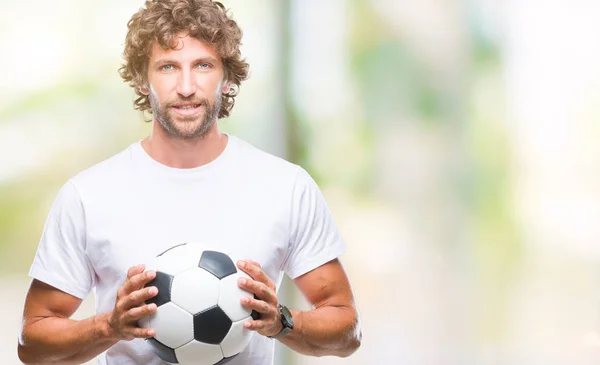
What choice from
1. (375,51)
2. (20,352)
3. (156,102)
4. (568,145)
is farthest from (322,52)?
(20,352)

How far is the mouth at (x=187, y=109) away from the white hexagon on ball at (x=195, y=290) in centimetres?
43

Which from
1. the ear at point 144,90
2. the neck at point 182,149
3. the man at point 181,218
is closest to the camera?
the man at point 181,218

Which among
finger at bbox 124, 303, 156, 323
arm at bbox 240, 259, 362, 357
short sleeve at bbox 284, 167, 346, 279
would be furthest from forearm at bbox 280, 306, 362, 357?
finger at bbox 124, 303, 156, 323

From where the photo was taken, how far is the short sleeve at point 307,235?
6.26 feet

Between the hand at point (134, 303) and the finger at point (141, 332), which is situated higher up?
the hand at point (134, 303)

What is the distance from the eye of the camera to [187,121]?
190 cm

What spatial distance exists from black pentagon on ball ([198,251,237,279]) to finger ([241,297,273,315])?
0.06 metres

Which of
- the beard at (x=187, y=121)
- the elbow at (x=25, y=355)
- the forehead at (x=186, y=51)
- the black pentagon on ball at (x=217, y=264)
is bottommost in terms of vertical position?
the elbow at (x=25, y=355)

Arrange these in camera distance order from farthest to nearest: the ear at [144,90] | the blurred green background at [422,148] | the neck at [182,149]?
1. the blurred green background at [422,148]
2. the ear at [144,90]
3. the neck at [182,149]

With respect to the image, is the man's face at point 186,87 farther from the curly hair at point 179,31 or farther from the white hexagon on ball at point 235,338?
the white hexagon on ball at point 235,338

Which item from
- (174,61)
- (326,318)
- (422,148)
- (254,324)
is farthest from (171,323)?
(422,148)

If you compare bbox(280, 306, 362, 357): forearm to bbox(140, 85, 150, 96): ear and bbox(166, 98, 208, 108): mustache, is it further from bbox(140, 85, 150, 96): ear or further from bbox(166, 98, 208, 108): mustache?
bbox(140, 85, 150, 96): ear

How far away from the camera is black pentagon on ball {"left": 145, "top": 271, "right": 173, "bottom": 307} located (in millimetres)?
1593

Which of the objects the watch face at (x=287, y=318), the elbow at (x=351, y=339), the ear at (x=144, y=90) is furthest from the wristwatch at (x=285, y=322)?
the ear at (x=144, y=90)
